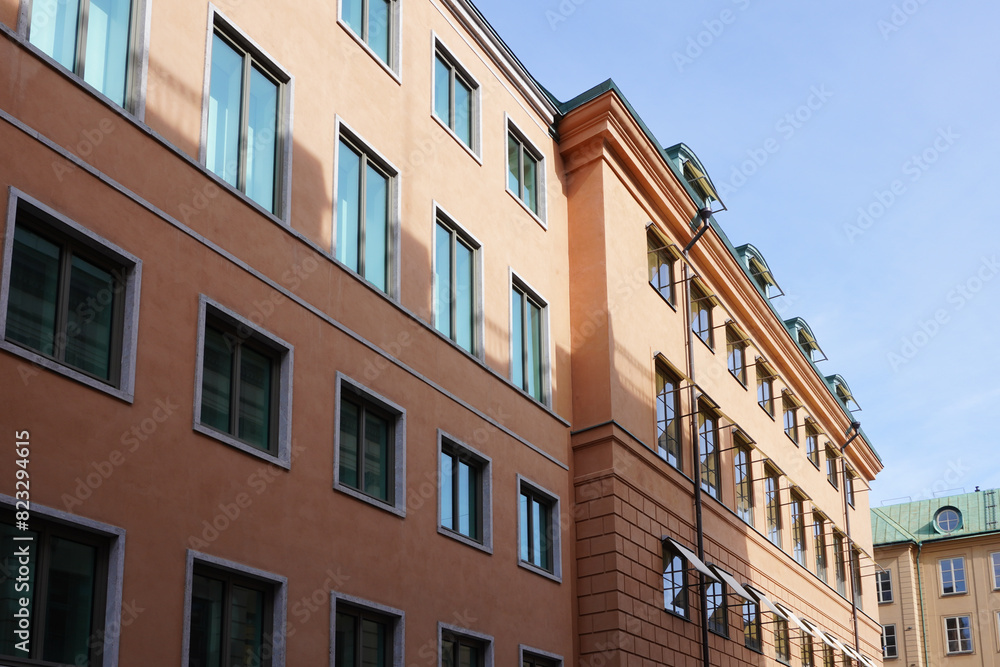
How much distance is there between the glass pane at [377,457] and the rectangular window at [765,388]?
777 inches

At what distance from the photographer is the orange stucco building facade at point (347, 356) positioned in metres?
12.6

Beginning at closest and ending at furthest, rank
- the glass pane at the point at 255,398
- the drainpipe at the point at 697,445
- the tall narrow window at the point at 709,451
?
the glass pane at the point at 255,398, the drainpipe at the point at 697,445, the tall narrow window at the point at 709,451

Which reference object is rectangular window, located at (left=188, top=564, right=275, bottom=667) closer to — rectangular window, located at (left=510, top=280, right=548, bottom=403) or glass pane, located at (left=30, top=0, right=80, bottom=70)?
glass pane, located at (left=30, top=0, right=80, bottom=70)

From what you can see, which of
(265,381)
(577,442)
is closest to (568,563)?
(577,442)

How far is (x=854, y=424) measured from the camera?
44688 millimetres

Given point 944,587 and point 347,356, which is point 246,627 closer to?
point 347,356

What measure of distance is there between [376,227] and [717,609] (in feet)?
44.1

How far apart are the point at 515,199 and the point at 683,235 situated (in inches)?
290

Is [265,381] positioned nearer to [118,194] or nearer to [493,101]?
[118,194]

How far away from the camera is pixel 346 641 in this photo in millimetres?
16109

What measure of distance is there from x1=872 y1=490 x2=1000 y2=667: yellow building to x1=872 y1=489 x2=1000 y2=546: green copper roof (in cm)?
6

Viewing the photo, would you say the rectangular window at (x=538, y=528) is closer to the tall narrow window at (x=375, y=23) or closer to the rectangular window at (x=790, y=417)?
the tall narrow window at (x=375, y=23)

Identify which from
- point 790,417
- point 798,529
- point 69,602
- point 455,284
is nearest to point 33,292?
point 69,602

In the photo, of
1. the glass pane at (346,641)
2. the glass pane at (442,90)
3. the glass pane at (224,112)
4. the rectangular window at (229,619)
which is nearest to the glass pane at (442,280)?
the glass pane at (442,90)
